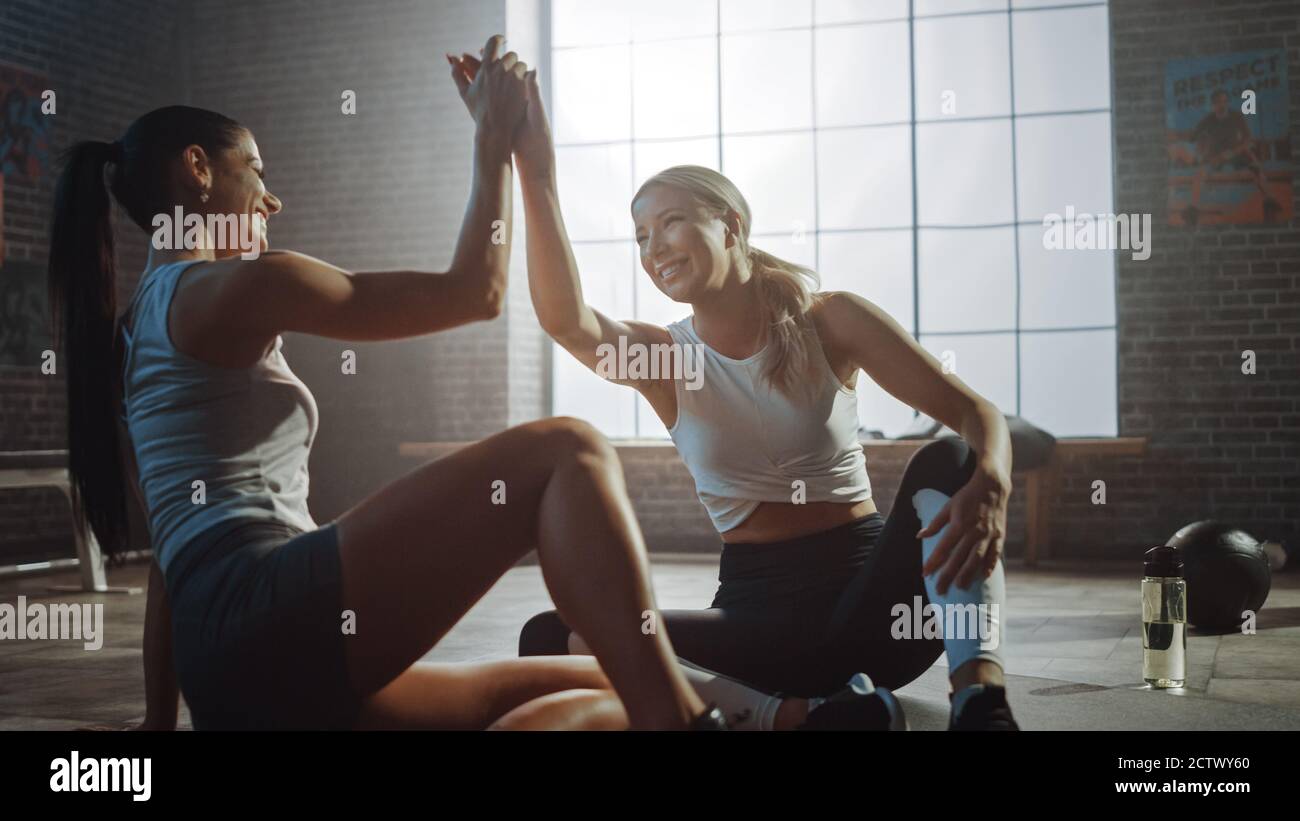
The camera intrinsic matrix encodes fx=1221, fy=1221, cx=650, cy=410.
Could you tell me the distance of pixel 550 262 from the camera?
1.95m

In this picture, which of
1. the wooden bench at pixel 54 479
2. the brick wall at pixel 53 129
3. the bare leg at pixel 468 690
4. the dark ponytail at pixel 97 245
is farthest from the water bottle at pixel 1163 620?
the brick wall at pixel 53 129

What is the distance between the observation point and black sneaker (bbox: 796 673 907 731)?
1.53 metres

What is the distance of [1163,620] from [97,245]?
250cm

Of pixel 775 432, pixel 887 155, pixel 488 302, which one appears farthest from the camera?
pixel 887 155

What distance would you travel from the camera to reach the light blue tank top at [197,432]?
1449mm

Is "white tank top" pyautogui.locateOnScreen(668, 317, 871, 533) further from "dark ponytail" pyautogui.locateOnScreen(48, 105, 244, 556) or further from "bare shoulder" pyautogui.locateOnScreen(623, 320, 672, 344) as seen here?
"dark ponytail" pyautogui.locateOnScreen(48, 105, 244, 556)

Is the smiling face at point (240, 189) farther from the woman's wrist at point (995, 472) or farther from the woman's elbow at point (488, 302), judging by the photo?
the woman's wrist at point (995, 472)

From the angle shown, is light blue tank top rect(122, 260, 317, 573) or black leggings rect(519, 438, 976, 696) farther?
black leggings rect(519, 438, 976, 696)

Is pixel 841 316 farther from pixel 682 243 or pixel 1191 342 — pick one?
pixel 1191 342

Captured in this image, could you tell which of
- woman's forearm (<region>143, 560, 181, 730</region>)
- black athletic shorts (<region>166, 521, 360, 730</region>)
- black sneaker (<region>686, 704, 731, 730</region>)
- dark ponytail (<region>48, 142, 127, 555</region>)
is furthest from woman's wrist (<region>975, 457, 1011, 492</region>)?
woman's forearm (<region>143, 560, 181, 730</region>)

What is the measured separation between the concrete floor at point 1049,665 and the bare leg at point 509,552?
1.21m

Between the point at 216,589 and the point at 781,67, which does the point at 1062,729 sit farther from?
the point at 781,67

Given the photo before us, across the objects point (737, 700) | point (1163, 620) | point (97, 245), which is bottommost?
point (1163, 620)

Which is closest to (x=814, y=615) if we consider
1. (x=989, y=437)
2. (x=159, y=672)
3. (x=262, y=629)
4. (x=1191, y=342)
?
(x=989, y=437)
